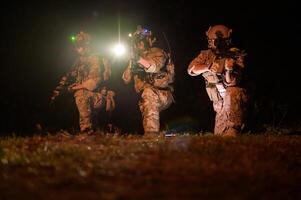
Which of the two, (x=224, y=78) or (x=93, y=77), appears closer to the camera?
(x=224, y=78)

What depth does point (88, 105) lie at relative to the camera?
1099 cm

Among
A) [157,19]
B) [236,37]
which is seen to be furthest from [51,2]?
[236,37]

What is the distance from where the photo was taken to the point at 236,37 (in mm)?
15227

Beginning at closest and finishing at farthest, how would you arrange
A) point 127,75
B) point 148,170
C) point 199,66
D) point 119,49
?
1. point 148,170
2. point 199,66
3. point 119,49
4. point 127,75

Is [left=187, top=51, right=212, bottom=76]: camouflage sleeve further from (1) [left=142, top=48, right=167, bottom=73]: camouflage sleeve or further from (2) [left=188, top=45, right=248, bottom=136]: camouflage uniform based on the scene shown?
(1) [left=142, top=48, right=167, bottom=73]: camouflage sleeve

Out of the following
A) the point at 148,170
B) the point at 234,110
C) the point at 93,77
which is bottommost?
the point at 148,170

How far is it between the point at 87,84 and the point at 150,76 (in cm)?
134

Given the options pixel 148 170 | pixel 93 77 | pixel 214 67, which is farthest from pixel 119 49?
pixel 148 170

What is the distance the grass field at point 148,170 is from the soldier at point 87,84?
237 centimetres

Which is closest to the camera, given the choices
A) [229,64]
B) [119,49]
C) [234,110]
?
[229,64]

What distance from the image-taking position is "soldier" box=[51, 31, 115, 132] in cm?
1096

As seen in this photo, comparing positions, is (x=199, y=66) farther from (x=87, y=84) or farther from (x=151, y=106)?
(x=87, y=84)

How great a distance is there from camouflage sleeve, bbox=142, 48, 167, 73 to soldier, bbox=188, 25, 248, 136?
0.66 metres

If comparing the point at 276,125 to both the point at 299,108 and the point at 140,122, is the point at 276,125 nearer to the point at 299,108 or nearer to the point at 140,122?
the point at 299,108
